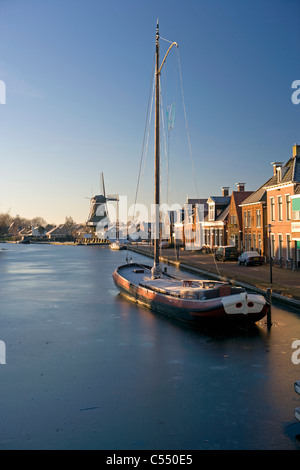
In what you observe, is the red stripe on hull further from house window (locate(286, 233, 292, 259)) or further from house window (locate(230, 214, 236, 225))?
house window (locate(230, 214, 236, 225))

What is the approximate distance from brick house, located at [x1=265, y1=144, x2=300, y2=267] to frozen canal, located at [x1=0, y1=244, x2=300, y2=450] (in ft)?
60.1

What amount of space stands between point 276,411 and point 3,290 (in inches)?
1240

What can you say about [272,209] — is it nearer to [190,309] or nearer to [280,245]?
[280,245]

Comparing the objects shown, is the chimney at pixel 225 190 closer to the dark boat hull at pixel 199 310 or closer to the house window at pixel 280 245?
the house window at pixel 280 245

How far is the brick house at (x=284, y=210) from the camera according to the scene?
4034cm

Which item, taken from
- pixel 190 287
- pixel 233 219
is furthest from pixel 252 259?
pixel 190 287

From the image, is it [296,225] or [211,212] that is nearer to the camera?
[296,225]

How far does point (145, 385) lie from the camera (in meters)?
13.0

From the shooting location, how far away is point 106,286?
39375 millimetres

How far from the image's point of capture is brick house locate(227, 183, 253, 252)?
60353 millimetres

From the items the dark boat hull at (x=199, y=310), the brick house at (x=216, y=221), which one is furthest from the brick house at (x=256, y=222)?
the dark boat hull at (x=199, y=310)

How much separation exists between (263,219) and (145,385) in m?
39.9

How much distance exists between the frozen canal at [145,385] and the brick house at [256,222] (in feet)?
89.5

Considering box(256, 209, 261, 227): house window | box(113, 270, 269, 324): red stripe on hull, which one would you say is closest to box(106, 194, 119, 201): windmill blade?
box(256, 209, 261, 227): house window
